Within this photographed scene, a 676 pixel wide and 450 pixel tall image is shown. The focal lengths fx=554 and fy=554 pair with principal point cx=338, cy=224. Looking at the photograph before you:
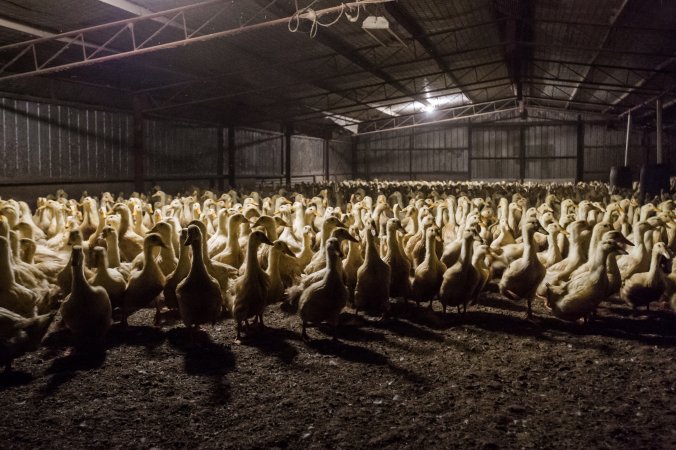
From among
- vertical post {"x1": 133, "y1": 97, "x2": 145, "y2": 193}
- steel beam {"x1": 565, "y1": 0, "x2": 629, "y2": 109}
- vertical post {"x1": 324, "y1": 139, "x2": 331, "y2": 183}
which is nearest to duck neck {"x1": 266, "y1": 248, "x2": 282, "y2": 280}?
steel beam {"x1": 565, "y1": 0, "x2": 629, "y2": 109}

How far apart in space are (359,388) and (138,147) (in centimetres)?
1697

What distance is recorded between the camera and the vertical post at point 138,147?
63.8 ft

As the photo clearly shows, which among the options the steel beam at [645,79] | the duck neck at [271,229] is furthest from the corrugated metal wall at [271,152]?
the duck neck at [271,229]

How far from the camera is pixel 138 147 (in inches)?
775

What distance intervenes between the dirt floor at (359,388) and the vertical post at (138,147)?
14.2 m

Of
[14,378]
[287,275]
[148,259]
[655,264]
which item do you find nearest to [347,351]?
[287,275]

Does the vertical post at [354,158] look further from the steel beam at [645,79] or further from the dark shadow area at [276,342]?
the dark shadow area at [276,342]

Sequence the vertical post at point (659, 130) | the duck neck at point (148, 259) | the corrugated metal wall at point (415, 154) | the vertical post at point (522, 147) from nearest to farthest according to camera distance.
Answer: the duck neck at point (148, 259), the vertical post at point (659, 130), the vertical post at point (522, 147), the corrugated metal wall at point (415, 154)

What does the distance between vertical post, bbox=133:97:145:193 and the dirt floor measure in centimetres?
1419

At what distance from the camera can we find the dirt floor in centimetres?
410

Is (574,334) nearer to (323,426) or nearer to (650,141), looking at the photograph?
(323,426)

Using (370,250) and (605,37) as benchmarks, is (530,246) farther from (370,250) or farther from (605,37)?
(605,37)

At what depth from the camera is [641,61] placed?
19.3 metres

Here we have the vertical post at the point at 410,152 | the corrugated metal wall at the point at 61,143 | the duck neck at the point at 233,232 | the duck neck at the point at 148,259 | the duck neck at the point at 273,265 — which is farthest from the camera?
the vertical post at the point at 410,152
